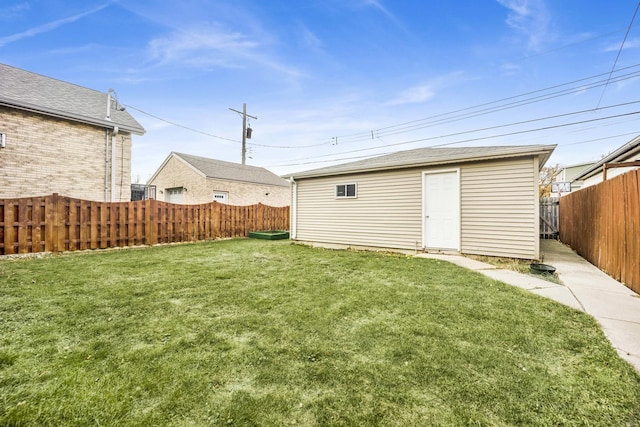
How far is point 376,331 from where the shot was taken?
2.60 metres

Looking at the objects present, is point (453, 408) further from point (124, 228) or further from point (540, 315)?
point (124, 228)

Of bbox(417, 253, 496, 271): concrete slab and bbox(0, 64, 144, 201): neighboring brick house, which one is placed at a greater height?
bbox(0, 64, 144, 201): neighboring brick house

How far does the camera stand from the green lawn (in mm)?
1527

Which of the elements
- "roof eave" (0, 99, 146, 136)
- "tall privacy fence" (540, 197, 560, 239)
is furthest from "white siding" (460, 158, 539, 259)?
"roof eave" (0, 99, 146, 136)

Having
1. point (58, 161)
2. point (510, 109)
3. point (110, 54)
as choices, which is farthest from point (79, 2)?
point (510, 109)

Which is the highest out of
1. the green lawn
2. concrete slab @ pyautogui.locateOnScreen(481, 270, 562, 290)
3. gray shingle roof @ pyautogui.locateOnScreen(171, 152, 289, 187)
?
gray shingle roof @ pyautogui.locateOnScreen(171, 152, 289, 187)

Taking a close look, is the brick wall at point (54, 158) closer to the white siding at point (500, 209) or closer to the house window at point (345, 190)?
the house window at point (345, 190)

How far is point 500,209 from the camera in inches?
253

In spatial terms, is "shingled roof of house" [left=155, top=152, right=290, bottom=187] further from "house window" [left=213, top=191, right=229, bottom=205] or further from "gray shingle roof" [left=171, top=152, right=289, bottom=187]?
"house window" [left=213, top=191, right=229, bottom=205]

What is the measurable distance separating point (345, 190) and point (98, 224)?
740 cm

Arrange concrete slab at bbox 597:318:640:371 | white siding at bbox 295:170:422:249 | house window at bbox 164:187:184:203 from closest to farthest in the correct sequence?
concrete slab at bbox 597:318:640:371 < white siding at bbox 295:170:422:249 < house window at bbox 164:187:184:203

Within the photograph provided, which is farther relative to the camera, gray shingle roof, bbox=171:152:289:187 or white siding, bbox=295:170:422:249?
gray shingle roof, bbox=171:152:289:187

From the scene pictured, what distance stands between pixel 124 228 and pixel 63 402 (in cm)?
820

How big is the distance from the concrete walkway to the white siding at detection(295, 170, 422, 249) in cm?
193
